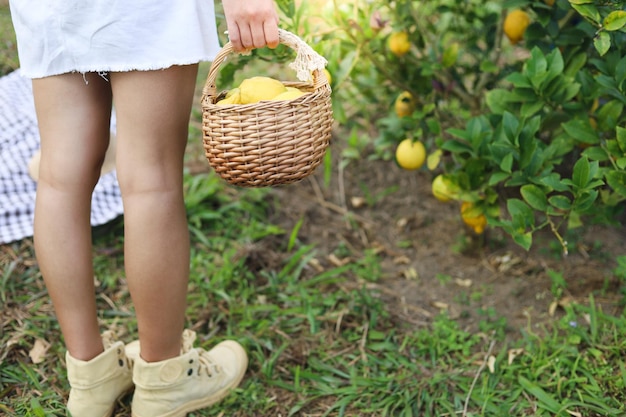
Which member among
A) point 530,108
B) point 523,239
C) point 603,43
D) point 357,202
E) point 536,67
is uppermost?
point 603,43

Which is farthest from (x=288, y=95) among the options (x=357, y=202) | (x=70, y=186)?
(x=357, y=202)

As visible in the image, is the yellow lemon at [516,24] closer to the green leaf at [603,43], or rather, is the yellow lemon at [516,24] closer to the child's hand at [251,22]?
the green leaf at [603,43]

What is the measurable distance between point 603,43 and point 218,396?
4.11ft

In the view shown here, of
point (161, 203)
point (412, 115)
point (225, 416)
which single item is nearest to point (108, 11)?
point (161, 203)

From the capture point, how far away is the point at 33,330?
189 centimetres

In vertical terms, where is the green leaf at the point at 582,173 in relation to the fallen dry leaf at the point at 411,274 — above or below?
above

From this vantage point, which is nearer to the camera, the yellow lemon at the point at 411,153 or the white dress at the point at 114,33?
the white dress at the point at 114,33

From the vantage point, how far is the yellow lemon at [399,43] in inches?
83.7

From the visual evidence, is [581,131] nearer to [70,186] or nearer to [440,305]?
[440,305]

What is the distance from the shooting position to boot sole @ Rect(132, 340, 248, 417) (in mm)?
1613

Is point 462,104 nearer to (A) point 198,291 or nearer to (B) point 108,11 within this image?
(A) point 198,291

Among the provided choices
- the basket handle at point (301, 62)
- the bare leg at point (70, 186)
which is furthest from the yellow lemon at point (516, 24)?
the bare leg at point (70, 186)

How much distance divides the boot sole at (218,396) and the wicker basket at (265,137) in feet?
2.14

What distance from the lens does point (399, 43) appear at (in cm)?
213
